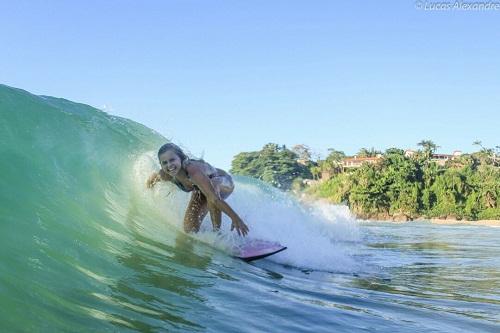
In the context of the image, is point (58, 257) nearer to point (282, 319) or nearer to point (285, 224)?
point (282, 319)

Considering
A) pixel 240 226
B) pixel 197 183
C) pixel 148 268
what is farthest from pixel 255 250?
pixel 148 268

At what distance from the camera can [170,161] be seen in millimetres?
6098

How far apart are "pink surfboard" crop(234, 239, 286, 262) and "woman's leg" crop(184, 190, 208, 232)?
0.65 metres

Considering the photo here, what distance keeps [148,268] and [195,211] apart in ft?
6.88

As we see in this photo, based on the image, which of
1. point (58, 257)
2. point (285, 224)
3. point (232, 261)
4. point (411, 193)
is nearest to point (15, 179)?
point (58, 257)

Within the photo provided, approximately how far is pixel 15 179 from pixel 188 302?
2.68 meters

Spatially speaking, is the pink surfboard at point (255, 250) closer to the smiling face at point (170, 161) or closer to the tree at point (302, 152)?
the smiling face at point (170, 161)

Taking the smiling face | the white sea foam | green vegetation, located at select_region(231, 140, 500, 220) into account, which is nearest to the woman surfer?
the smiling face

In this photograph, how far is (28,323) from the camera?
2922 millimetres

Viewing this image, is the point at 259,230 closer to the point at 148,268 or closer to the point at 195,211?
the point at 195,211

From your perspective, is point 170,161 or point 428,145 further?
point 428,145

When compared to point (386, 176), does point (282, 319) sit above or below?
below

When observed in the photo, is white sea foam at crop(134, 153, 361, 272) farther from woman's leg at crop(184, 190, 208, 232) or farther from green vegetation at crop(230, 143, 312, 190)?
green vegetation at crop(230, 143, 312, 190)

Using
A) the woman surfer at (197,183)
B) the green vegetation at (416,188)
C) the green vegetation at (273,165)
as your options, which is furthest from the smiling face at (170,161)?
the green vegetation at (273,165)
